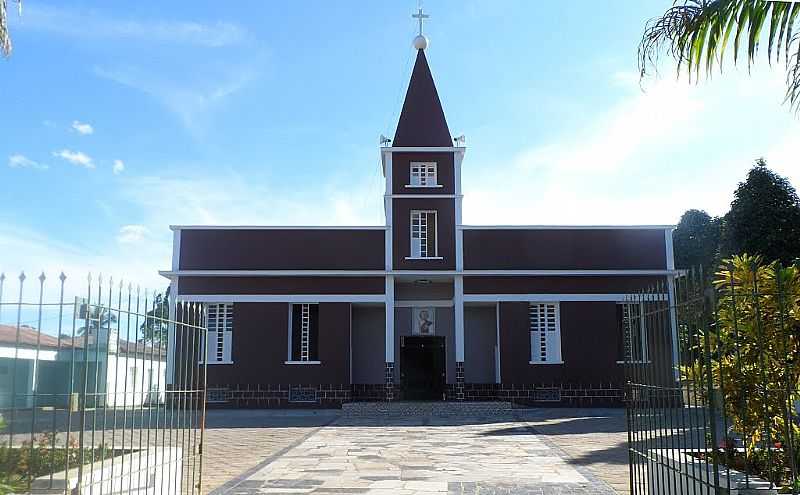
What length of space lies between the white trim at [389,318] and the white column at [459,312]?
6.76ft

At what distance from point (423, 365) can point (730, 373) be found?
19310mm

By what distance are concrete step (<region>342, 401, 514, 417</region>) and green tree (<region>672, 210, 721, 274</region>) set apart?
18624mm

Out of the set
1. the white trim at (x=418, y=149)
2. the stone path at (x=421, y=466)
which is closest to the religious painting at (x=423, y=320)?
the white trim at (x=418, y=149)

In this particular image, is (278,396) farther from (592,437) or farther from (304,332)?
(592,437)

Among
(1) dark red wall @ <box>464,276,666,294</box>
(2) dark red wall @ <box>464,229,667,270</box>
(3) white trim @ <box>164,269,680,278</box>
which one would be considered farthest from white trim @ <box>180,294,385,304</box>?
(2) dark red wall @ <box>464,229,667,270</box>

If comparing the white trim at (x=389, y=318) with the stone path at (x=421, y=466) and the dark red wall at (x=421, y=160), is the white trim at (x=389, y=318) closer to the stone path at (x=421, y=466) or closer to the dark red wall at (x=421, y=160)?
the dark red wall at (x=421, y=160)

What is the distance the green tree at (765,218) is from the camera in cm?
2778

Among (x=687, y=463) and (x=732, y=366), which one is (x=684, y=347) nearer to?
(x=732, y=366)

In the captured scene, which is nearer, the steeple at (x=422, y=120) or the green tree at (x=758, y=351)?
Answer: the green tree at (x=758, y=351)

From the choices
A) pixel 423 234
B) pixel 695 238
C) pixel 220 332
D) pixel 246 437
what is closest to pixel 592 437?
pixel 246 437

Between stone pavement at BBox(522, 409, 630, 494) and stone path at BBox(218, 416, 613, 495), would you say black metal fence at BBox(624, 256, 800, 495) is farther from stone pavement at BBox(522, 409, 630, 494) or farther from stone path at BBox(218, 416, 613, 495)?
stone path at BBox(218, 416, 613, 495)

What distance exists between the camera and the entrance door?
25.0m

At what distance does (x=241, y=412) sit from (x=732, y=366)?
18.0m

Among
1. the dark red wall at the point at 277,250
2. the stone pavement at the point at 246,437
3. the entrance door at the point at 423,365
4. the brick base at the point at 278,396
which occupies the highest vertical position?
the dark red wall at the point at 277,250
